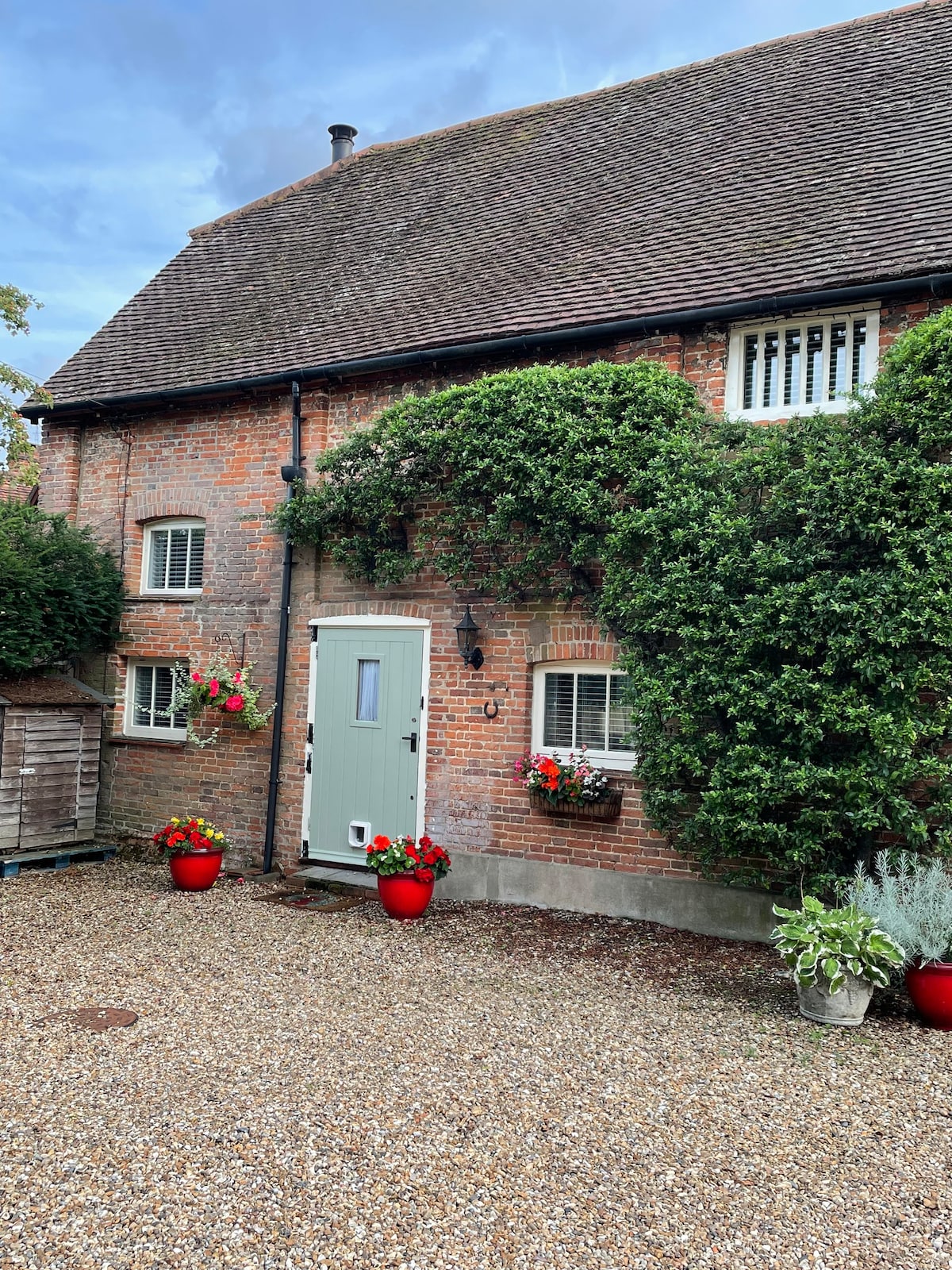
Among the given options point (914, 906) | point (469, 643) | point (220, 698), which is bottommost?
point (914, 906)

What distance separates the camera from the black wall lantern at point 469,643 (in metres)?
8.60

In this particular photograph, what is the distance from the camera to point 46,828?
384 inches

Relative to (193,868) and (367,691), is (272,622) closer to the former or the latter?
(367,691)

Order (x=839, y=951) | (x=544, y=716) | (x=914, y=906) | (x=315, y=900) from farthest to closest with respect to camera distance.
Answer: (x=315, y=900)
(x=544, y=716)
(x=914, y=906)
(x=839, y=951)

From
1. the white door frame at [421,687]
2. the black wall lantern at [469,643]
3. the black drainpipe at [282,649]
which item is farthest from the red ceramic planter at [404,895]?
the black drainpipe at [282,649]

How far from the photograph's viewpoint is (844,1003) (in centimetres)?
554

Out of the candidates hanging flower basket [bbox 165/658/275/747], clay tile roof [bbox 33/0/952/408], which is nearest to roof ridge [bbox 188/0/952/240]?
clay tile roof [bbox 33/0/952/408]

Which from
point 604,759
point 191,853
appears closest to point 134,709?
point 191,853

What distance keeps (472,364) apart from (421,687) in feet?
10.4

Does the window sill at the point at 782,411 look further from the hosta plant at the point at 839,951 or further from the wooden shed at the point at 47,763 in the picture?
the wooden shed at the point at 47,763

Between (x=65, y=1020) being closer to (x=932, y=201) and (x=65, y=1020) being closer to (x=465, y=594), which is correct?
(x=465, y=594)

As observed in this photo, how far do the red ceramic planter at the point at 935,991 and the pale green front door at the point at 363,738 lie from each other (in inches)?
185

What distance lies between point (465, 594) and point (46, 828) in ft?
16.5

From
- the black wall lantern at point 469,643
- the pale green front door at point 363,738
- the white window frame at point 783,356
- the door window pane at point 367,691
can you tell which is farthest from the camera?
the door window pane at point 367,691
